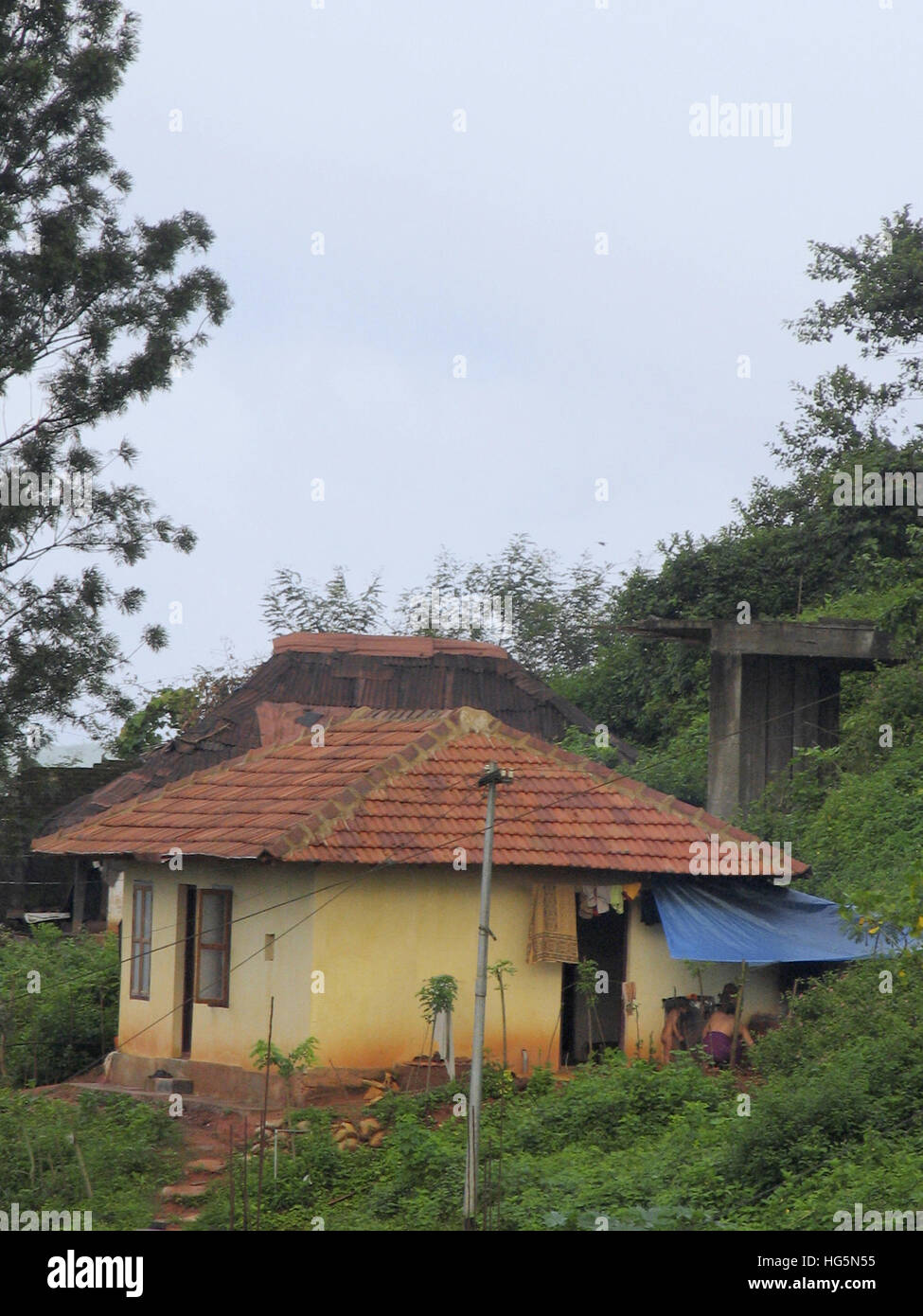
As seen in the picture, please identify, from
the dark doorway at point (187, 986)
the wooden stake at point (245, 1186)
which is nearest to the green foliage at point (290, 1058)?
the wooden stake at point (245, 1186)

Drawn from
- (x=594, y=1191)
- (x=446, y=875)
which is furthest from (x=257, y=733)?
(x=594, y=1191)

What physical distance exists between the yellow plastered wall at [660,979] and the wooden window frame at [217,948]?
4.05 metres

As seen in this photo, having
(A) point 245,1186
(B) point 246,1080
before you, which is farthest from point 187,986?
(A) point 245,1186

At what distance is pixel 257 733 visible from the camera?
23.0 m

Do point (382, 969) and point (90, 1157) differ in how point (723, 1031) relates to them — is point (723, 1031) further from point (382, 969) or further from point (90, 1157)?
point (90, 1157)

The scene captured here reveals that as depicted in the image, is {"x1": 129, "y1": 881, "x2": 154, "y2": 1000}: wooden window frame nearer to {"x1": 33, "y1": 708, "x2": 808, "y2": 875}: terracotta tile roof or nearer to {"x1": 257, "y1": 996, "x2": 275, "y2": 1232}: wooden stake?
{"x1": 33, "y1": 708, "x2": 808, "y2": 875}: terracotta tile roof

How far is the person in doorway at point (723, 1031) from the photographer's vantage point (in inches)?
615

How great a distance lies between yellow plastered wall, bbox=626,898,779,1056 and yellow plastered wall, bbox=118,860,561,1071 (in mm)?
850

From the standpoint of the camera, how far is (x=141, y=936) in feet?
58.4

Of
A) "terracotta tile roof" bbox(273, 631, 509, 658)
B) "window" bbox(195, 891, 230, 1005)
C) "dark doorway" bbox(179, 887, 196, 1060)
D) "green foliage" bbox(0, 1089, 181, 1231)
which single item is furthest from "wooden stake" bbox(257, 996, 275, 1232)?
"terracotta tile roof" bbox(273, 631, 509, 658)

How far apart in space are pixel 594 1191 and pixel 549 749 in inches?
300

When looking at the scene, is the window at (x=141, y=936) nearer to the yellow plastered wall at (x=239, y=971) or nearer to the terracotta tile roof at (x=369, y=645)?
the yellow plastered wall at (x=239, y=971)

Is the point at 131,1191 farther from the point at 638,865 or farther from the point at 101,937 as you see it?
the point at 101,937

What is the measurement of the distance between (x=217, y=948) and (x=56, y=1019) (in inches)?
121
